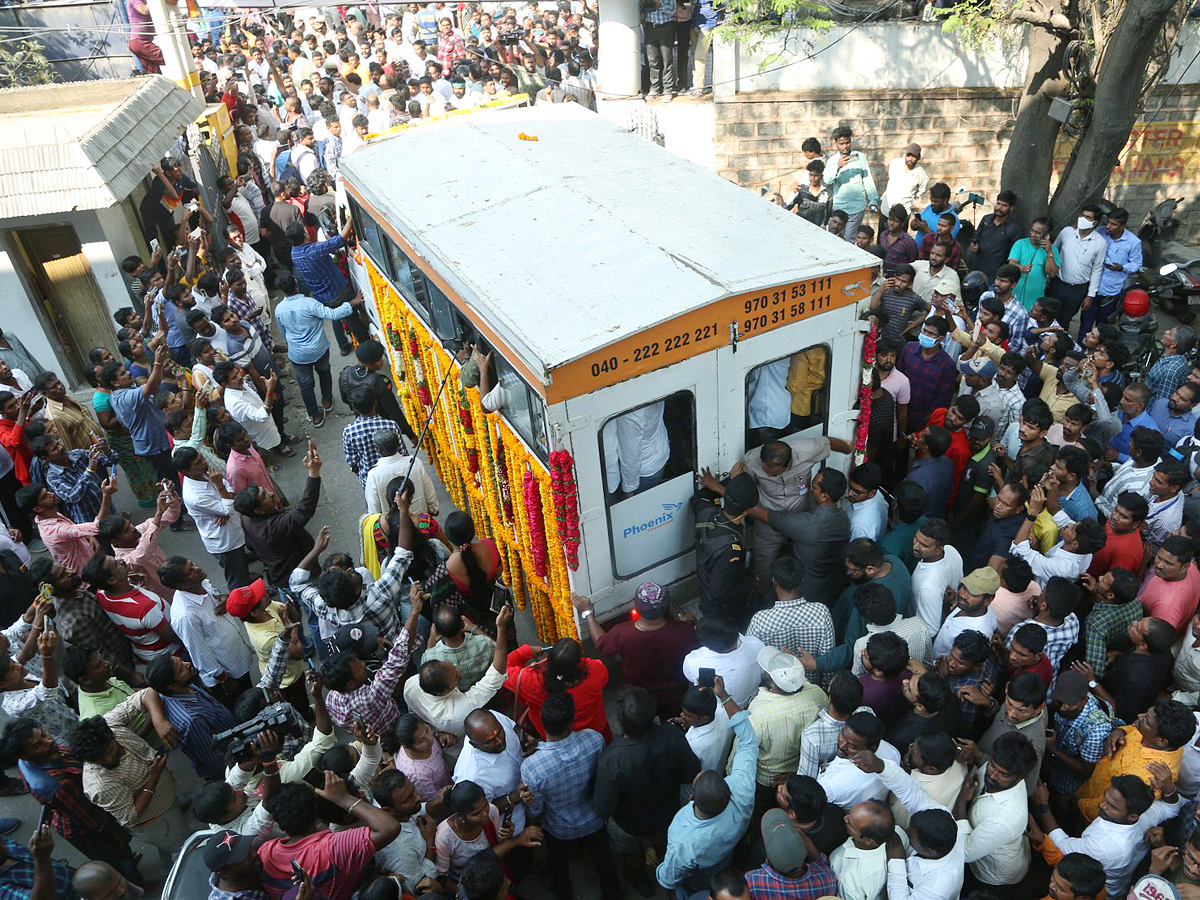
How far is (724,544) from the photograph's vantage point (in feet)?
16.9

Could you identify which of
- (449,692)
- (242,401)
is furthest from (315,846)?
(242,401)

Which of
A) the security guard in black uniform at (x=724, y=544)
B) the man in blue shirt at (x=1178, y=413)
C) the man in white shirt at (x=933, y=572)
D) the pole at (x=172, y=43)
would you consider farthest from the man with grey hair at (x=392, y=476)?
the pole at (x=172, y=43)

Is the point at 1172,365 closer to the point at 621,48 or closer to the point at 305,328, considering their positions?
the point at 305,328

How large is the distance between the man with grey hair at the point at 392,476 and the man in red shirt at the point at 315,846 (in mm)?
2513

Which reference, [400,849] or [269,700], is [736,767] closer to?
[400,849]

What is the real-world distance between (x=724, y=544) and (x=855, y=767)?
1664 mm

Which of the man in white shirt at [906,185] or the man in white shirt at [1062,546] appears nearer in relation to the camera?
the man in white shirt at [1062,546]

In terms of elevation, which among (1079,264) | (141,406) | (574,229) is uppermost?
(574,229)

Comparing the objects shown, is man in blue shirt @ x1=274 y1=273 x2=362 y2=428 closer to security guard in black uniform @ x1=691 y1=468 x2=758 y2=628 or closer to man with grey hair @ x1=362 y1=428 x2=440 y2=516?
man with grey hair @ x1=362 y1=428 x2=440 y2=516

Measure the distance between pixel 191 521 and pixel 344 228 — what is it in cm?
344

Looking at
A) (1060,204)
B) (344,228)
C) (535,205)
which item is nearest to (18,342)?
(344,228)

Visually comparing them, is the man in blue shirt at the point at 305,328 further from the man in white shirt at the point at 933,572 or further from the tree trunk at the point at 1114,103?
the tree trunk at the point at 1114,103

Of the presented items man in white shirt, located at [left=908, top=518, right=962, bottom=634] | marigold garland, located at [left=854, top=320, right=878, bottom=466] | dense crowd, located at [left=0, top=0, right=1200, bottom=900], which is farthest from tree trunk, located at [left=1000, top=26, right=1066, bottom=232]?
man in white shirt, located at [left=908, top=518, right=962, bottom=634]

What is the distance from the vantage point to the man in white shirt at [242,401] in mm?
7012
